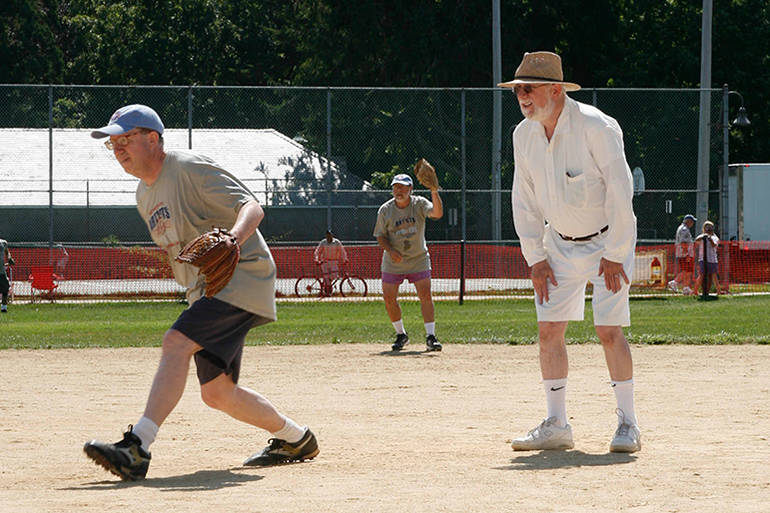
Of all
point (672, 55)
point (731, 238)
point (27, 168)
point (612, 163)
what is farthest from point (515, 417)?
point (672, 55)

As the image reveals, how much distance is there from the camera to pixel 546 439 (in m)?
6.36

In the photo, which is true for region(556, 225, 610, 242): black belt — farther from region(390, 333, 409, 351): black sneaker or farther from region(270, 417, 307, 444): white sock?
region(390, 333, 409, 351): black sneaker

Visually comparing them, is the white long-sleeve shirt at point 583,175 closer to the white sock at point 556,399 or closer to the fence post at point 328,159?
the white sock at point 556,399

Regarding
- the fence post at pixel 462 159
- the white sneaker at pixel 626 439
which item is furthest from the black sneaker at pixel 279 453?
the fence post at pixel 462 159

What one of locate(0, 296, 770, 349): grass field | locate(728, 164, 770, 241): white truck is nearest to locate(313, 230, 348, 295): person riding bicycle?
locate(0, 296, 770, 349): grass field

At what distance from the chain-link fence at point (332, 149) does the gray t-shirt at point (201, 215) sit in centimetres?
1881

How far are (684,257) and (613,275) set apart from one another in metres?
18.9

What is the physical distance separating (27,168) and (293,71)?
26.8 m

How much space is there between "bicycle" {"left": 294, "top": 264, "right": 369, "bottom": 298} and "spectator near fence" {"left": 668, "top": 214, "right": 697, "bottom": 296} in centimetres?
667

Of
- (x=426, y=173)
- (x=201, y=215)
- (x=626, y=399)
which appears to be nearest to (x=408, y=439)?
(x=626, y=399)

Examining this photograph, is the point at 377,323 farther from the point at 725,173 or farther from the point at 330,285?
the point at 725,173

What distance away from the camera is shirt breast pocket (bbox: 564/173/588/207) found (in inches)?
244

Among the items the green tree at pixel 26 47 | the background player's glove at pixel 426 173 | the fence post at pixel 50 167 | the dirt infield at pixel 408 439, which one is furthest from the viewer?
the green tree at pixel 26 47

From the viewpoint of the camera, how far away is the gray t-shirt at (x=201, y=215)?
5.62 m
